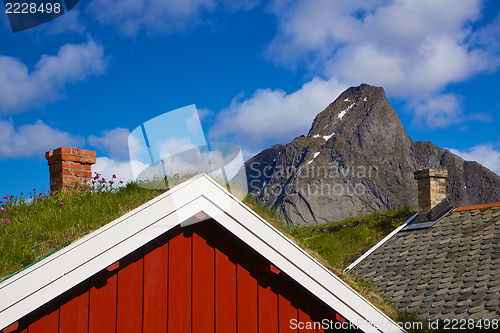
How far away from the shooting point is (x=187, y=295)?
13.5 feet

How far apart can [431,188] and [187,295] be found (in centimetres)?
1347

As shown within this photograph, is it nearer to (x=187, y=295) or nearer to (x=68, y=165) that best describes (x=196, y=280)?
(x=187, y=295)

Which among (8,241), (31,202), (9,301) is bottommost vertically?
(9,301)

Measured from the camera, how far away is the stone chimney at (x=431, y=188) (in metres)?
15.0

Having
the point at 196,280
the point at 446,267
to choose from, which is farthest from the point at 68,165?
the point at 446,267

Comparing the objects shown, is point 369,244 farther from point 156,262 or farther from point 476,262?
point 156,262

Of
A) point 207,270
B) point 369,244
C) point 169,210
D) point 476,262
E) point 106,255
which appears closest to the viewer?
point 106,255

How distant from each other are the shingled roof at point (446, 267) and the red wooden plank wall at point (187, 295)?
5.90 metres

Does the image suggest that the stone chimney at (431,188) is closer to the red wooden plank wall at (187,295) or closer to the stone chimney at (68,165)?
the red wooden plank wall at (187,295)

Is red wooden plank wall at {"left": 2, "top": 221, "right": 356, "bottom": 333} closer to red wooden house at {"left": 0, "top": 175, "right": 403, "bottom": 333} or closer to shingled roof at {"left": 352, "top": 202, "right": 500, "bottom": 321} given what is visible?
red wooden house at {"left": 0, "top": 175, "right": 403, "bottom": 333}

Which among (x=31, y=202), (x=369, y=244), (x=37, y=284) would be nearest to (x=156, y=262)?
(x=37, y=284)

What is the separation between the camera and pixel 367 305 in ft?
13.4

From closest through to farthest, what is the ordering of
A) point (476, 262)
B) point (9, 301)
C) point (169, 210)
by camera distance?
point (9, 301) < point (169, 210) < point (476, 262)

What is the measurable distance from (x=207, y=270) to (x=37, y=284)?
5.41ft
